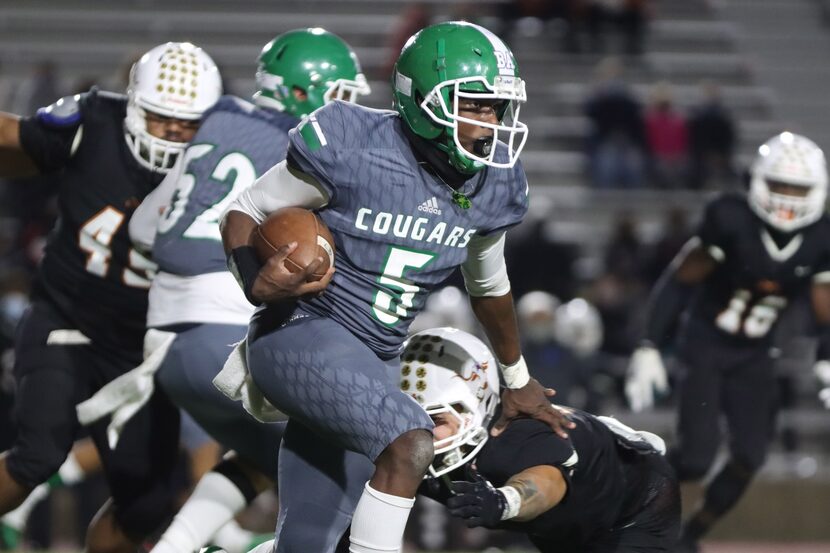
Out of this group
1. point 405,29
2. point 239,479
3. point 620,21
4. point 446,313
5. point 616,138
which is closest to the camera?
point 239,479

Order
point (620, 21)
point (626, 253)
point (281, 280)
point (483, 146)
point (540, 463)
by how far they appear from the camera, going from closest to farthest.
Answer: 1. point (281, 280)
2. point (483, 146)
3. point (540, 463)
4. point (626, 253)
5. point (620, 21)

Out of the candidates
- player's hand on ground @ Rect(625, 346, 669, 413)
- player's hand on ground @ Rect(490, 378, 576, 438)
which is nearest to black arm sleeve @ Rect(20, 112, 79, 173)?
player's hand on ground @ Rect(490, 378, 576, 438)

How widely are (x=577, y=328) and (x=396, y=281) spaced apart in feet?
15.2

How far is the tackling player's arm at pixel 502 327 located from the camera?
3627 mm

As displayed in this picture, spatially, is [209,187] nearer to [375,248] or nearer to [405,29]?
[375,248]

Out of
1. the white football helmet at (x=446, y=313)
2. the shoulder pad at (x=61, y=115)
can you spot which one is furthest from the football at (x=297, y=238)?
the white football helmet at (x=446, y=313)

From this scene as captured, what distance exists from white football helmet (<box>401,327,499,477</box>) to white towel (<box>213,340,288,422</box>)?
1.28ft

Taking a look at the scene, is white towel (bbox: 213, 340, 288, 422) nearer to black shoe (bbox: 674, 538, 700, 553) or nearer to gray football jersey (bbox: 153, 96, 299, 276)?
gray football jersey (bbox: 153, 96, 299, 276)

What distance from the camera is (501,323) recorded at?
379 cm

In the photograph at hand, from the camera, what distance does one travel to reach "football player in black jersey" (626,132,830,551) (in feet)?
19.0

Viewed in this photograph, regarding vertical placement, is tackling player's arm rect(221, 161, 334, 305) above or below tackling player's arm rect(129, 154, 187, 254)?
above

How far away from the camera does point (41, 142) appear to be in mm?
4309

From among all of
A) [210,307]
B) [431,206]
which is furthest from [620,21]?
[431,206]

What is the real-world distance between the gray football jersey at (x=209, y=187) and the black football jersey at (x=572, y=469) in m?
1.03
